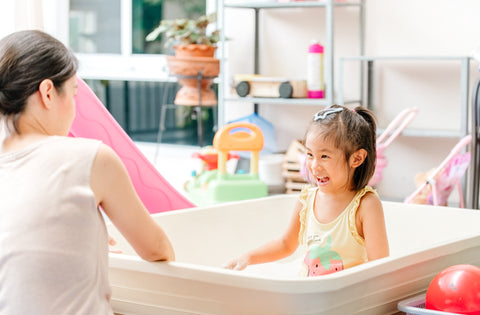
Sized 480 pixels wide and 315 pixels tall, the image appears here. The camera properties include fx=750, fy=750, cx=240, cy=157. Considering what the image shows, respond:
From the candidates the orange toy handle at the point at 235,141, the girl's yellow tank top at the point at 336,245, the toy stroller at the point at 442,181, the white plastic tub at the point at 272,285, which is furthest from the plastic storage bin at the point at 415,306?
the orange toy handle at the point at 235,141

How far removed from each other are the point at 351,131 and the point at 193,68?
230 centimetres

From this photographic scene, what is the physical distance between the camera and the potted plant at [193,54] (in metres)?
3.80

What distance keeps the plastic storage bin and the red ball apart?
0.12ft

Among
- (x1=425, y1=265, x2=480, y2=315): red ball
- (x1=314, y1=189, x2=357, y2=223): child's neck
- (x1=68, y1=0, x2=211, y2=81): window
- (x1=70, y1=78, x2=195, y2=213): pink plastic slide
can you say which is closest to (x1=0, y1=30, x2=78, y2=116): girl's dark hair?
(x1=314, y1=189, x2=357, y2=223): child's neck

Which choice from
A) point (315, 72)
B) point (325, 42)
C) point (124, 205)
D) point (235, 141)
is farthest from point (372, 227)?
point (325, 42)

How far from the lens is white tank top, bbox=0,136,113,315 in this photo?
47.2 inches

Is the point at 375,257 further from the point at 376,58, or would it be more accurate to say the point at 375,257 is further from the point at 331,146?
the point at 376,58

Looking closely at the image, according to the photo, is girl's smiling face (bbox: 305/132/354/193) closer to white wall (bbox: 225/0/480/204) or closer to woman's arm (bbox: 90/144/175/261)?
woman's arm (bbox: 90/144/175/261)

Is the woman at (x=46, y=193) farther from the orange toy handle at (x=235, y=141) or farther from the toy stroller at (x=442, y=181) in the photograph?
the orange toy handle at (x=235, y=141)

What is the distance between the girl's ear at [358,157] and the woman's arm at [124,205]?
0.46 m

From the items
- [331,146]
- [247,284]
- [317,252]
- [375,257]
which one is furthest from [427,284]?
[247,284]

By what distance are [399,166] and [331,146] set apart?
2140 millimetres

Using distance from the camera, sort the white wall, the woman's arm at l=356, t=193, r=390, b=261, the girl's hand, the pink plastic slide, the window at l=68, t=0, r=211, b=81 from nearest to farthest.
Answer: the woman's arm at l=356, t=193, r=390, b=261 < the girl's hand < the pink plastic slide < the white wall < the window at l=68, t=0, r=211, b=81

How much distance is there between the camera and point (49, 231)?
1205mm
